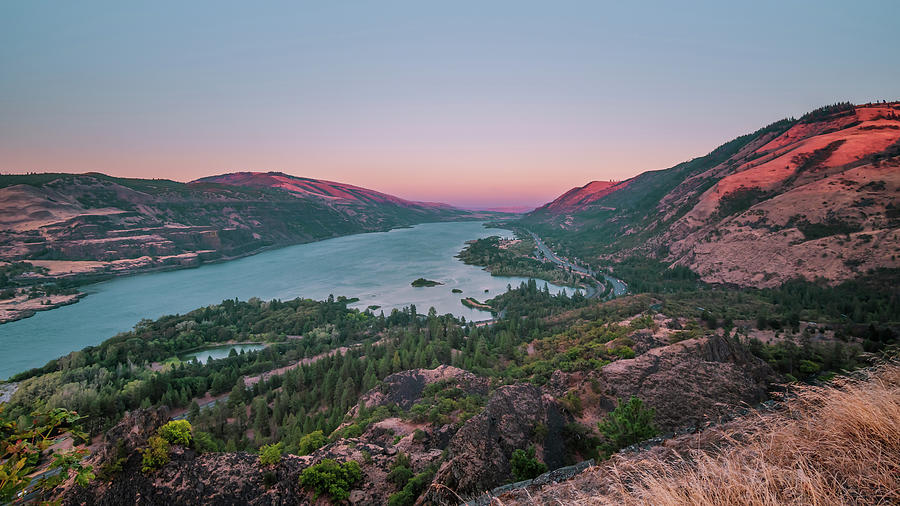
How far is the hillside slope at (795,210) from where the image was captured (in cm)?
5006

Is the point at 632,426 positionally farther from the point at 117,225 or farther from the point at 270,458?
the point at 117,225

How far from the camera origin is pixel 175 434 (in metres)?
14.1

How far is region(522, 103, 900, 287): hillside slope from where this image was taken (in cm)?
5006

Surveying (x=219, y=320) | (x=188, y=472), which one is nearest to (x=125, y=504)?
(x=188, y=472)

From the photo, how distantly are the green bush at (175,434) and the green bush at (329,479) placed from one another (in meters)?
5.09

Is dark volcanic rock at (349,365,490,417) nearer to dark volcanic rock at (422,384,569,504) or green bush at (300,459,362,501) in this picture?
dark volcanic rock at (422,384,569,504)

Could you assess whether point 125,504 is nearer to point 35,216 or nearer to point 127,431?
point 127,431

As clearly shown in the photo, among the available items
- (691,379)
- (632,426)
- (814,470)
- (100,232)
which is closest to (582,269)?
(691,379)

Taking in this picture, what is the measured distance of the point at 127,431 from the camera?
44.4 feet

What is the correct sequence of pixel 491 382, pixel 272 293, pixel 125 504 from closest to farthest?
pixel 125 504 < pixel 491 382 < pixel 272 293

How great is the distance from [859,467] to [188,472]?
18.8 meters

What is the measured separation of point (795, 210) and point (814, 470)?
8076cm

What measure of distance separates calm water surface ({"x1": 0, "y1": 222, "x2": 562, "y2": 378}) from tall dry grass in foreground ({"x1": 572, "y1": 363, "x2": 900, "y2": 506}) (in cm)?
5919

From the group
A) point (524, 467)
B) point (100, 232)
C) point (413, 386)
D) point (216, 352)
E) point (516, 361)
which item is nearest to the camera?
point (524, 467)
